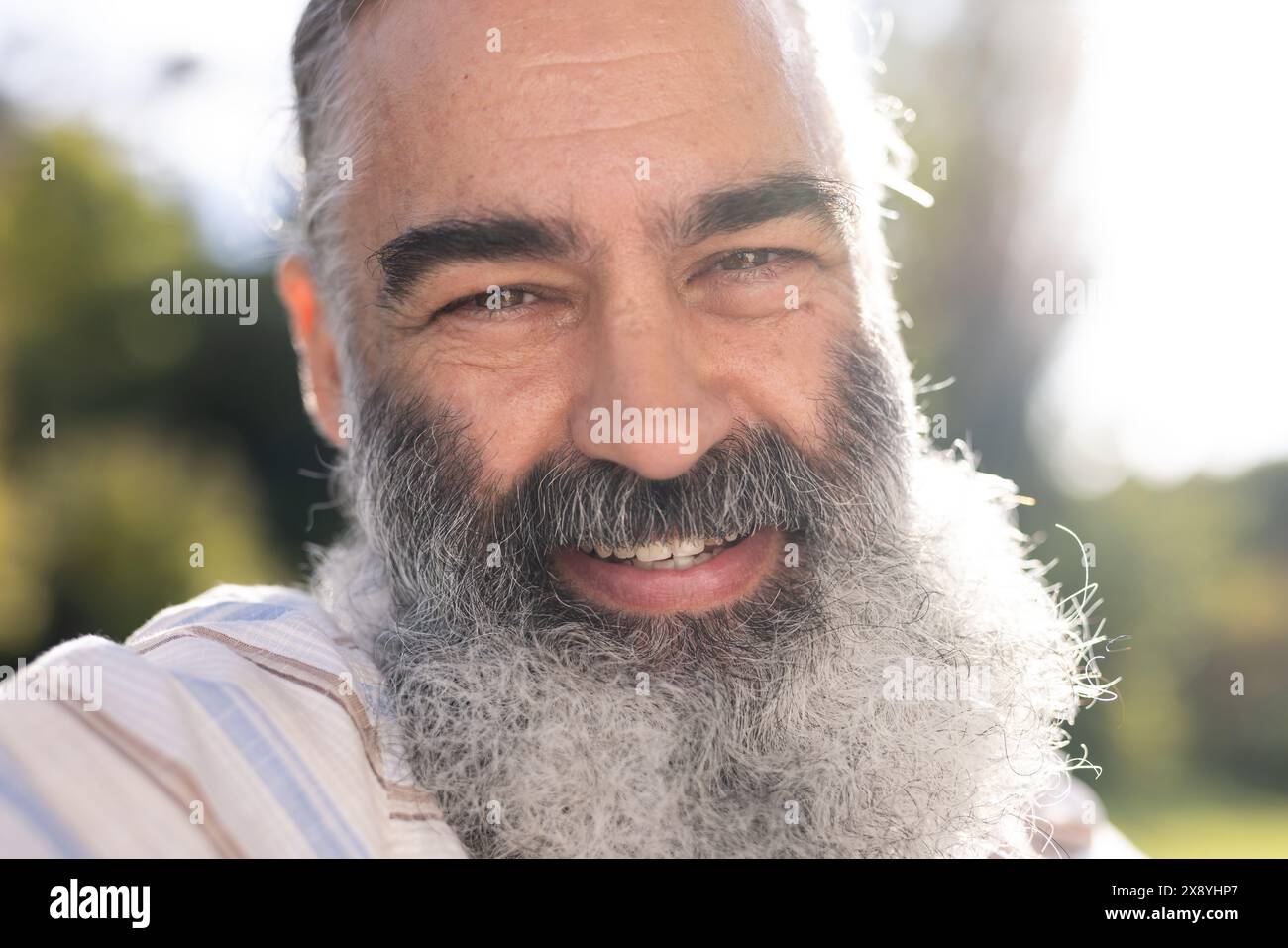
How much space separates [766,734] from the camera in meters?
1.79

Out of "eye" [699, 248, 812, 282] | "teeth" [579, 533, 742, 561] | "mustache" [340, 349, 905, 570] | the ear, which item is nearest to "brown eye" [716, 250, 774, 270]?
"eye" [699, 248, 812, 282]

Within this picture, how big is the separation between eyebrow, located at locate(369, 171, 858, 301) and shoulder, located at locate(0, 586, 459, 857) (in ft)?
2.38

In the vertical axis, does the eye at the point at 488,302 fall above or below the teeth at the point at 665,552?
above

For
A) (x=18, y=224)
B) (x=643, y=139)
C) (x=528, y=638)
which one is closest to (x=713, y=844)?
(x=528, y=638)

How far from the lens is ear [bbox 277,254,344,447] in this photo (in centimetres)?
238

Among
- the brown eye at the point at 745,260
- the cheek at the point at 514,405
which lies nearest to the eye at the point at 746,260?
the brown eye at the point at 745,260

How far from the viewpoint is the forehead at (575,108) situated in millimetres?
1800

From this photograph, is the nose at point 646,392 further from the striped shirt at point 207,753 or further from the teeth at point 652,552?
the striped shirt at point 207,753

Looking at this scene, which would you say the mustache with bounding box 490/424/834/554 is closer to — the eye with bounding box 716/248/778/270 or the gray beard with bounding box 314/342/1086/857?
the gray beard with bounding box 314/342/1086/857

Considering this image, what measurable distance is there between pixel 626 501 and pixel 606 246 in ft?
1.50

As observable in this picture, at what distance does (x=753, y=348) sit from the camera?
6.25 feet

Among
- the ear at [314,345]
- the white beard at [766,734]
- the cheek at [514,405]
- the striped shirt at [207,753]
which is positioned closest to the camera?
the striped shirt at [207,753]

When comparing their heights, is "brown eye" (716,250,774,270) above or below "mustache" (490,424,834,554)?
above

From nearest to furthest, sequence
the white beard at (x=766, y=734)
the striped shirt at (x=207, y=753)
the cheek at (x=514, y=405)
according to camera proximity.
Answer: the striped shirt at (x=207, y=753)
the white beard at (x=766, y=734)
the cheek at (x=514, y=405)
